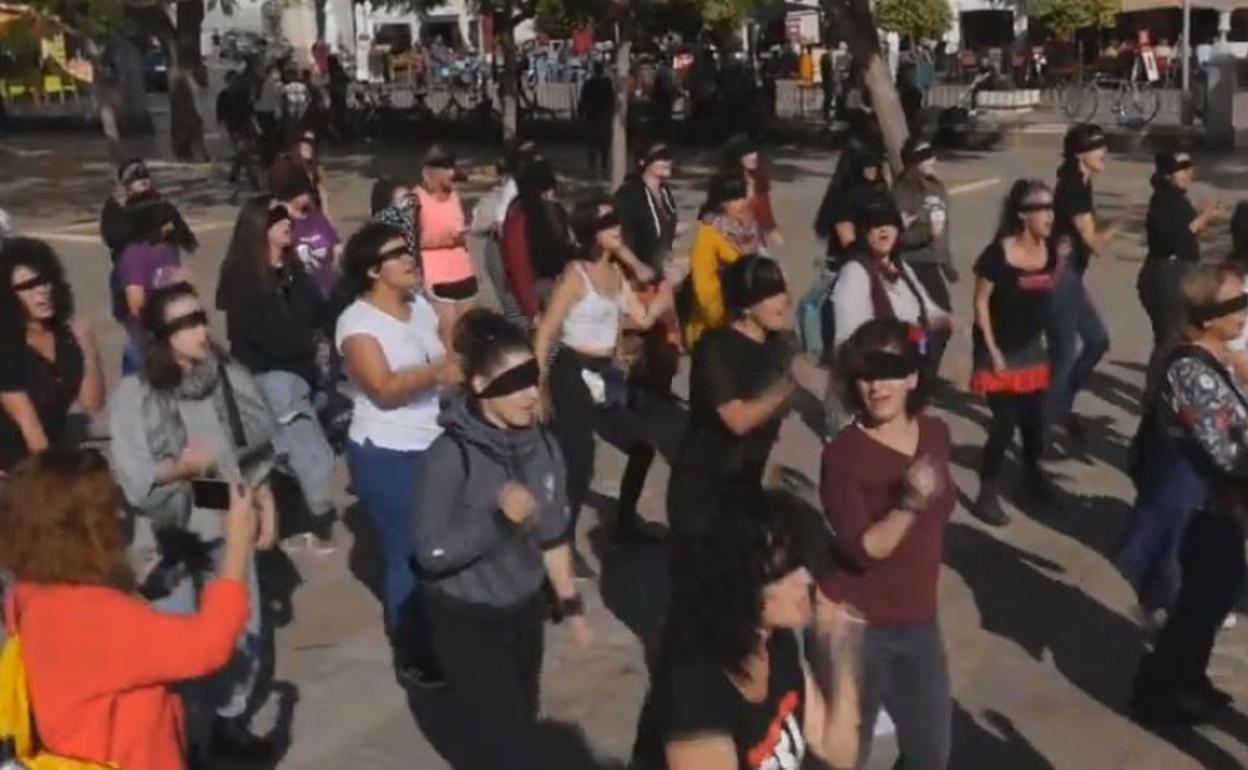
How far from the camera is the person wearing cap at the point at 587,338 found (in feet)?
22.1

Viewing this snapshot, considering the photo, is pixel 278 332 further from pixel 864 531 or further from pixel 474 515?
pixel 864 531

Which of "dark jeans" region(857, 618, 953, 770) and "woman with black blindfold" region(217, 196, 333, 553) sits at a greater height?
"woman with black blindfold" region(217, 196, 333, 553)

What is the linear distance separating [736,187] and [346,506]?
2457 millimetres

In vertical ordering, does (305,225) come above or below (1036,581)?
above

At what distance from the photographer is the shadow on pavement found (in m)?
6.22

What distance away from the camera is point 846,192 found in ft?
30.0

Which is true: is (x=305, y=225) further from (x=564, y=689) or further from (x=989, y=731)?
(x=989, y=731)

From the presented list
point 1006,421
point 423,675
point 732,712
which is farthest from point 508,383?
point 1006,421

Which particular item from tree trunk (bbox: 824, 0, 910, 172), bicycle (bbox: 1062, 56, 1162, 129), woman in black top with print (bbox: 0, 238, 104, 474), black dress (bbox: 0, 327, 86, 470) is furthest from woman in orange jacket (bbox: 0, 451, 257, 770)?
bicycle (bbox: 1062, 56, 1162, 129)

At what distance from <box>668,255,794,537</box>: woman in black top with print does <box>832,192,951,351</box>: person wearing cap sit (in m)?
1.19

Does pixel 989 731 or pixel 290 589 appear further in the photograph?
pixel 290 589

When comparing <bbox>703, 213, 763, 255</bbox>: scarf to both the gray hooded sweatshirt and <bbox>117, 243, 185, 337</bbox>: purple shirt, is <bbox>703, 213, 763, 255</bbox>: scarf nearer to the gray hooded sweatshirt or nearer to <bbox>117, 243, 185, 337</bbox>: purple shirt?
<bbox>117, 243, 185, 337</bbox>: purple shirt

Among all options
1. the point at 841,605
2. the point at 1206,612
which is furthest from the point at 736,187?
the point at 841,605

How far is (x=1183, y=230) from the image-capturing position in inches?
346
